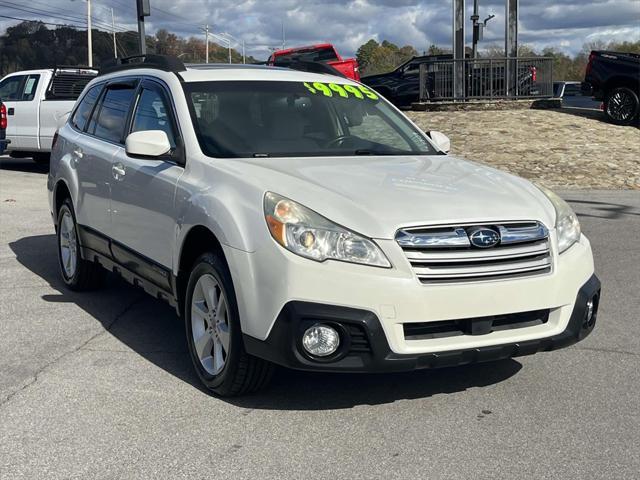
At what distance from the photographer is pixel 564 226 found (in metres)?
4.49

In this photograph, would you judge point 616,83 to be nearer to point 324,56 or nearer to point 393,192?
point 324,56

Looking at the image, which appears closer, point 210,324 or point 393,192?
point 393,192

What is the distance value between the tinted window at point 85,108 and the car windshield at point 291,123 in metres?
1.79

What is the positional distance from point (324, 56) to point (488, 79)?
21.9 ft

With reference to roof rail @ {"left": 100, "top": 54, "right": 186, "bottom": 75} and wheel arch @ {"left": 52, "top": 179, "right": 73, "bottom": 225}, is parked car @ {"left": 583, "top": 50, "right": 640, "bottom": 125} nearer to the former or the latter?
roof rail @ {"left": 100, "top": 54, "right": 186, "bottom": 75}

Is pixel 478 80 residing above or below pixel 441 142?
above

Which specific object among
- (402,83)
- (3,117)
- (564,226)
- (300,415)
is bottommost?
(300,415)

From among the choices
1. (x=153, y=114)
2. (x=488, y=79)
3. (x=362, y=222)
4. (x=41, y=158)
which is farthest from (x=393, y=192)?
(x=488, y=79)

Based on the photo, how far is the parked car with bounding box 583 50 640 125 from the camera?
18.6 m

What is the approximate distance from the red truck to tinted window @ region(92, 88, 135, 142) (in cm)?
1935

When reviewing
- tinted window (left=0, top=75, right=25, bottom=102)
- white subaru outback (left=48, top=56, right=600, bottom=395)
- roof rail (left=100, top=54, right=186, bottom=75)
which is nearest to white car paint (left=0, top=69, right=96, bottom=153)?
tinted window (left=0, top=75, right=25, bottom=102)

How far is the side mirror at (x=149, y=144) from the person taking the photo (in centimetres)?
488

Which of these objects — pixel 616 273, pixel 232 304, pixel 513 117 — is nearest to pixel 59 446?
pixel 232 304

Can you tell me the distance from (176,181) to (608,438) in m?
2.61
